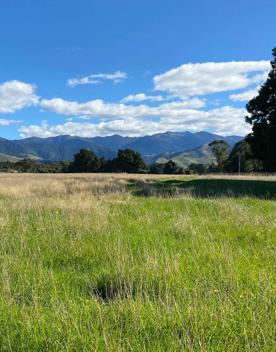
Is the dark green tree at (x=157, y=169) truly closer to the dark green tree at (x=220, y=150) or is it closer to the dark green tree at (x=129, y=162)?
the dark green tree at (x=129, y=162)

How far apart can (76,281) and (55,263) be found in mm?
1078

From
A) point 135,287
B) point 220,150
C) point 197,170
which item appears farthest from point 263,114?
point 197,170

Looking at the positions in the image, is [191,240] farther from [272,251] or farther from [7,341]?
[7,341]

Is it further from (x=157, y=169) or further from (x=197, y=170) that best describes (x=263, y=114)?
(x=197, y=170)

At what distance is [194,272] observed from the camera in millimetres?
5824

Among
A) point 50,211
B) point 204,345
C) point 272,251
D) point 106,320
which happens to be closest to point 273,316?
point 204,345

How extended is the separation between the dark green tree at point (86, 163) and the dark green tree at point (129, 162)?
555cm

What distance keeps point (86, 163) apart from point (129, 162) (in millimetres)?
11506

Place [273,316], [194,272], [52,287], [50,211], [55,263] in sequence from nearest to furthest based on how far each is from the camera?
1. [273,316]
2. [52,287]
3. [194,272]
4. [55,263]
5. [50,211]

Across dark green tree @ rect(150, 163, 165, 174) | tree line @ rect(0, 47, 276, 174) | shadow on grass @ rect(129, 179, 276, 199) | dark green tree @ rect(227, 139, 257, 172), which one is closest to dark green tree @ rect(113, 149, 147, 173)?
tree line @ rect(0, 47, 276, 174)

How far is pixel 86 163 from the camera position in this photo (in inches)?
4358

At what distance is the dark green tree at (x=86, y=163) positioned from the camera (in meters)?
110

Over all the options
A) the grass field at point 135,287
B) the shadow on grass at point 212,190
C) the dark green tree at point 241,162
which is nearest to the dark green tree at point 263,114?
the shadow on grass at point 212,190

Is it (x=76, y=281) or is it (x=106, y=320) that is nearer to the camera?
(x=106, y=320)
